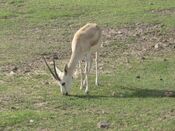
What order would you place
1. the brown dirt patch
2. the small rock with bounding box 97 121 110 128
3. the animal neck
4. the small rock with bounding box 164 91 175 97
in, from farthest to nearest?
the brown dirt patch → the animal neck → the small rock with bounding box 164 91 175 97 → the small rock with bounding box 97 121 110 128

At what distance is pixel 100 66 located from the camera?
1467 cm

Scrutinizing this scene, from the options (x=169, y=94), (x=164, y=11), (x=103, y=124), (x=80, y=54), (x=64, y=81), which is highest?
(x=80, y=54)

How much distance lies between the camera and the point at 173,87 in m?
12.7

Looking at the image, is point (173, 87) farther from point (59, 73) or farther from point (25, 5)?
point (25, 5)

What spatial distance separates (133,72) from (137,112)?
10.9 feet

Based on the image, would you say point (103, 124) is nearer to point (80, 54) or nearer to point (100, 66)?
point (80, 54)

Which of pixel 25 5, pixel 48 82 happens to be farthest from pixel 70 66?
pixel 25 5

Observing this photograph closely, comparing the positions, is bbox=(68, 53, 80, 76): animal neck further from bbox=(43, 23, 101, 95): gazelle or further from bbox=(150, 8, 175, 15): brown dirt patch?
bbox=(150, 8, 175, 15): brown dirt patch

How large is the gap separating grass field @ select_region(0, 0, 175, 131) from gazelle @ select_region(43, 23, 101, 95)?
0.24m

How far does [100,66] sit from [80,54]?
2.12 metres

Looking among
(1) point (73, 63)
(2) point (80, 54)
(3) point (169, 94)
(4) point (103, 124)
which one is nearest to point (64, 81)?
(1) point (73, 63)

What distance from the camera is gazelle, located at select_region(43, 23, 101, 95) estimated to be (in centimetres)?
1210

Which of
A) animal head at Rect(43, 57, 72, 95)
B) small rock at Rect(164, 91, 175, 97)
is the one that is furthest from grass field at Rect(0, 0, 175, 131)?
animal head at Rect(43, 57, 72, 95)

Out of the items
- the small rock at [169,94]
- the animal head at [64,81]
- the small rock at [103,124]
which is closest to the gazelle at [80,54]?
the animal head at [64,81]
